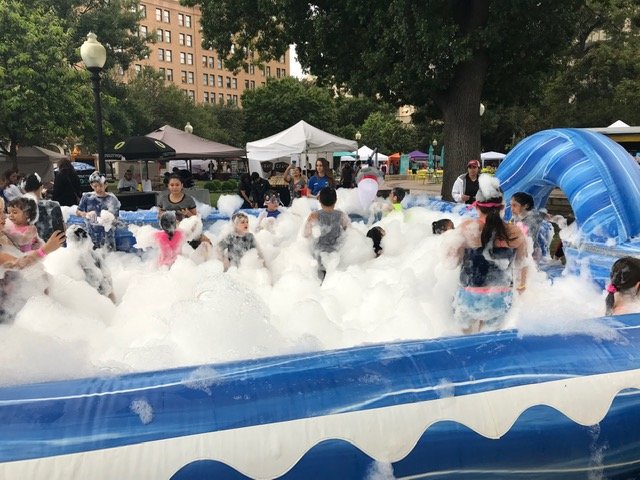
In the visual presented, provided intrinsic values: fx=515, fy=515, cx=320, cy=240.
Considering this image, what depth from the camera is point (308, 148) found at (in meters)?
12.7

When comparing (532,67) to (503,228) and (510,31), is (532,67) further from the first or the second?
(503,228)

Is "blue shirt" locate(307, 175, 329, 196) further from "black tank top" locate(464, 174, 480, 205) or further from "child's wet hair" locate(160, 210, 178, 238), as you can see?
"child's wet hair" locate(160, 210, 178, 238)

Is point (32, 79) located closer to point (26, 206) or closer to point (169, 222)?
point (169, 222)

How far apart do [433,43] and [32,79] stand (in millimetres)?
13643

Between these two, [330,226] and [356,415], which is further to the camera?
[330,226]

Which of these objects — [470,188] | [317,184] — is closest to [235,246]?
[317,184]

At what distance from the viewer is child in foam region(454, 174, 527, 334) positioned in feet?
11.2

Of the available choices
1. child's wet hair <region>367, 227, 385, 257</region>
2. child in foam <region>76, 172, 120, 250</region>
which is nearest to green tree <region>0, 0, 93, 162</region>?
child in foam <region>76, 172, 120, 250</region>

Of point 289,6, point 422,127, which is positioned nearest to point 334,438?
point 289,6

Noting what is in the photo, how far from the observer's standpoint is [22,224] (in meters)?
4.05

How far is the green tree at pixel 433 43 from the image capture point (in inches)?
373

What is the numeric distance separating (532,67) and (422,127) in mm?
35475

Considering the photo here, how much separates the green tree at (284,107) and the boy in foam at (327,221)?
121ft

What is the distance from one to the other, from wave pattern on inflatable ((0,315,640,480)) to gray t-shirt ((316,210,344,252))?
3.10m
